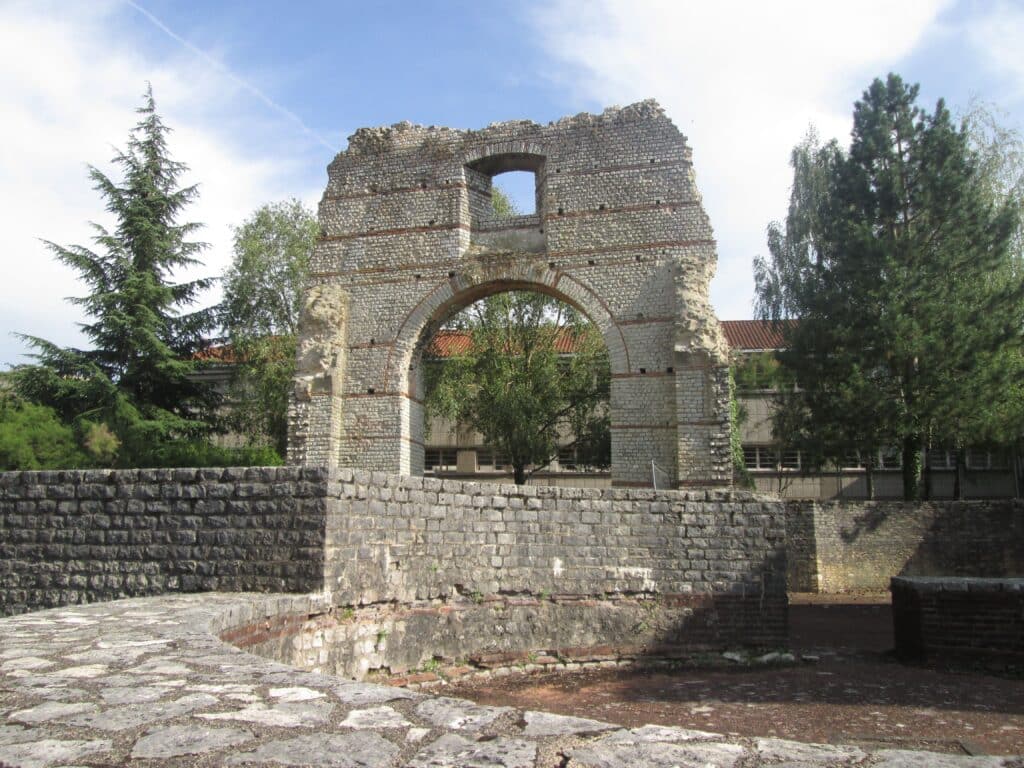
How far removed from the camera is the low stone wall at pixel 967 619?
9023mm

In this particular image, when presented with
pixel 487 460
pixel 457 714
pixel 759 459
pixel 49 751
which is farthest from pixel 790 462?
pixel 49 751

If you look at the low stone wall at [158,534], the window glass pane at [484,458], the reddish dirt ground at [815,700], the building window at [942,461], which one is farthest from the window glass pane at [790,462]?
the low stone wall at [158,534]

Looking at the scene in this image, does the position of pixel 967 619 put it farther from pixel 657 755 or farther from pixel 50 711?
pixel 50 711

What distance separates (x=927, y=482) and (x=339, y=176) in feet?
52.3

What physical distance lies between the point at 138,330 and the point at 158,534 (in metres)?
13.8

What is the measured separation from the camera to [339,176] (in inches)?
642

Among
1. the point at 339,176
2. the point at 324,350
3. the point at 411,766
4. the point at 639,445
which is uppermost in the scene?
the point at 339,176

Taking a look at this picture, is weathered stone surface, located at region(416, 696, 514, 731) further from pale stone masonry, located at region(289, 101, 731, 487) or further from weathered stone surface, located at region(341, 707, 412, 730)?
pale stone masonry, located at region(289, 101, 731, 487)

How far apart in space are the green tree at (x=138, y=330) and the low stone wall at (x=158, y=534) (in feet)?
38.2

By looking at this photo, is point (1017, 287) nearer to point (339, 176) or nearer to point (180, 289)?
point (339, 176)

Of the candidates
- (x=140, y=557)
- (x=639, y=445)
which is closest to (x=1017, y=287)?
(x=639, y=445)

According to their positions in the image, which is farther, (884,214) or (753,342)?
(753,342)

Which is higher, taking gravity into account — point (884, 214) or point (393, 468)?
point (884, 214)

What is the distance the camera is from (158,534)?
22.4 ft
